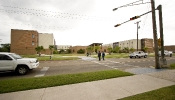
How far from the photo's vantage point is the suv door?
7.66 meters

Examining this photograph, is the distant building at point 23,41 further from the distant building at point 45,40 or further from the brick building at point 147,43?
the brick building at point 147,43

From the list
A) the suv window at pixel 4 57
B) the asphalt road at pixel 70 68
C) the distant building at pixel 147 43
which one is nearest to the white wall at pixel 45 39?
the asphalt road at pixel 70 68

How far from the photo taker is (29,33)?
4562 centimetres

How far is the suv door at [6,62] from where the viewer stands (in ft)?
25.1

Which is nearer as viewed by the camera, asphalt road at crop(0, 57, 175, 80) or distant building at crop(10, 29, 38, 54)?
asphalt road at crop(0, 57, 175, 80)

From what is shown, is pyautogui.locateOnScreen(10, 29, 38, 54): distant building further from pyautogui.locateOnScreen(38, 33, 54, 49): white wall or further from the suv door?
the suv door

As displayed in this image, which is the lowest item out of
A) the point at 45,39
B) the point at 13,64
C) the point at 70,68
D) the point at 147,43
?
the point at 70,68

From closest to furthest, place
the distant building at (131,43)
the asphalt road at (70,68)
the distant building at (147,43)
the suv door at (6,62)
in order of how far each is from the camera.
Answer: the suv door at (6,62)
the asphalt road at (70,68)
the distant building at (147,43)
the distant building at (131,43)

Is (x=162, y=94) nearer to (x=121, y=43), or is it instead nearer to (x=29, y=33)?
(x=29, y=33)

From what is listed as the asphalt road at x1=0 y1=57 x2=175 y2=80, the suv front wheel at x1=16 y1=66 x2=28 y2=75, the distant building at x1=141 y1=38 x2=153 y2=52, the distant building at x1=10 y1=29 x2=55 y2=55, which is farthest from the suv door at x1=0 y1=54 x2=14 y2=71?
the distant building at x1=141 y1=38 x2=153 y2=52

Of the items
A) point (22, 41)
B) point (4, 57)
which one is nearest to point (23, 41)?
point (22, 41)

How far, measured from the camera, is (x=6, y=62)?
25.3 ft

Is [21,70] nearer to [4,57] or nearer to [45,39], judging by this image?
[4,57]

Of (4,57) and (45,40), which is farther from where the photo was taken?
(45,40)
